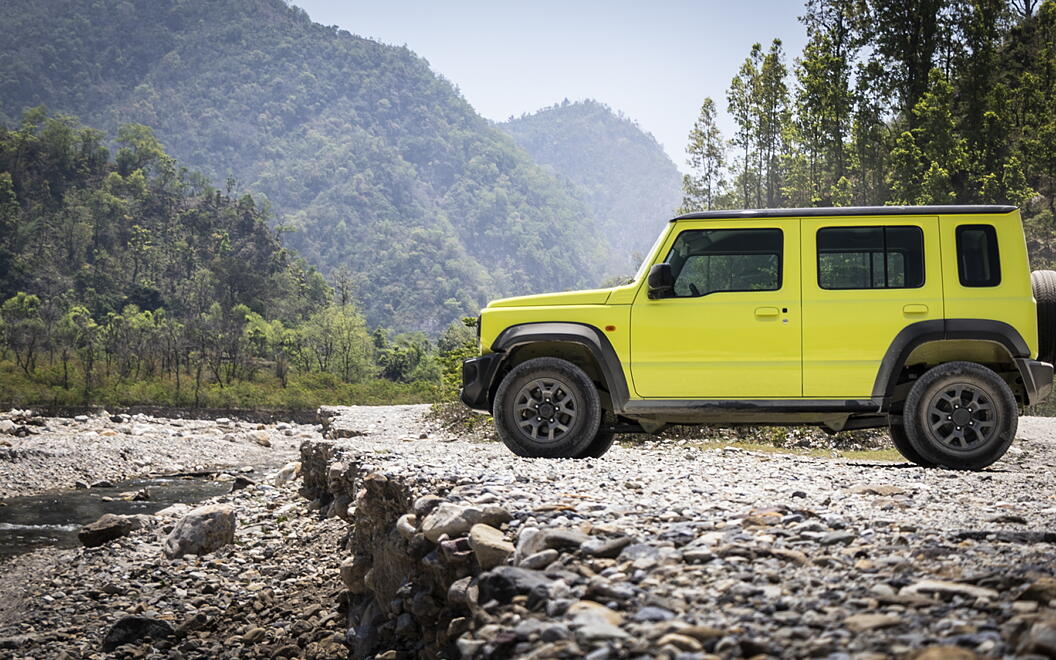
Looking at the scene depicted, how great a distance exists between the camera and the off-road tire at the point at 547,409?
8828 mm

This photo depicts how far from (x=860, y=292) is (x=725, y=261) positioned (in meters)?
1.29

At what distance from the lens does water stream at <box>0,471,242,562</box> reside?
1734 cm

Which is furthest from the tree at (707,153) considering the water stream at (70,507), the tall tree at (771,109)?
the water stream at (70,507)

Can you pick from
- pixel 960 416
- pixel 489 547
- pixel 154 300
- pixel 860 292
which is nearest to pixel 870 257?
pixel 860 292

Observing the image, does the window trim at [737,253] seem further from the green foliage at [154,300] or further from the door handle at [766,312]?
the green foliage at [154,300]

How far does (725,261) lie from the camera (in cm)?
877

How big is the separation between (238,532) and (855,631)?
1300 cm

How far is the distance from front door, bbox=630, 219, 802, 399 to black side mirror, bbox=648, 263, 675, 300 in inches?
2.4

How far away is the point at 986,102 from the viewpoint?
35.0 metres

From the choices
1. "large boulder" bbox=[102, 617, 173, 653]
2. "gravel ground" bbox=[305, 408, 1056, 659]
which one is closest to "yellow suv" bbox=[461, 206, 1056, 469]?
"gravel ground" bbox=[305, 408, 1056, 659]

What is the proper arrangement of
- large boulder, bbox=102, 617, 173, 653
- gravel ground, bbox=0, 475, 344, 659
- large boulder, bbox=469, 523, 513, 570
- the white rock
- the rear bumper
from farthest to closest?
the white rock → large boulder, bbox=102, 617, 173, 653 → gravel ground, bbox=0, 475, 344, 659 → the rear bumper → large boulder, bbox=469, 523, 513, 570

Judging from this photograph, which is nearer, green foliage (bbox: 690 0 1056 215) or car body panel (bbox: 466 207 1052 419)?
car body panel (bbox: 466 207 1052 419)

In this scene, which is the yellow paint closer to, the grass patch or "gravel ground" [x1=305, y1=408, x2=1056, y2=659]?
"gravel ground" [x1=305, y1=408, x2=1056, y2=659]

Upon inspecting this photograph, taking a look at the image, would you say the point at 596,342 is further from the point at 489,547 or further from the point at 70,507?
the point at 70,507
